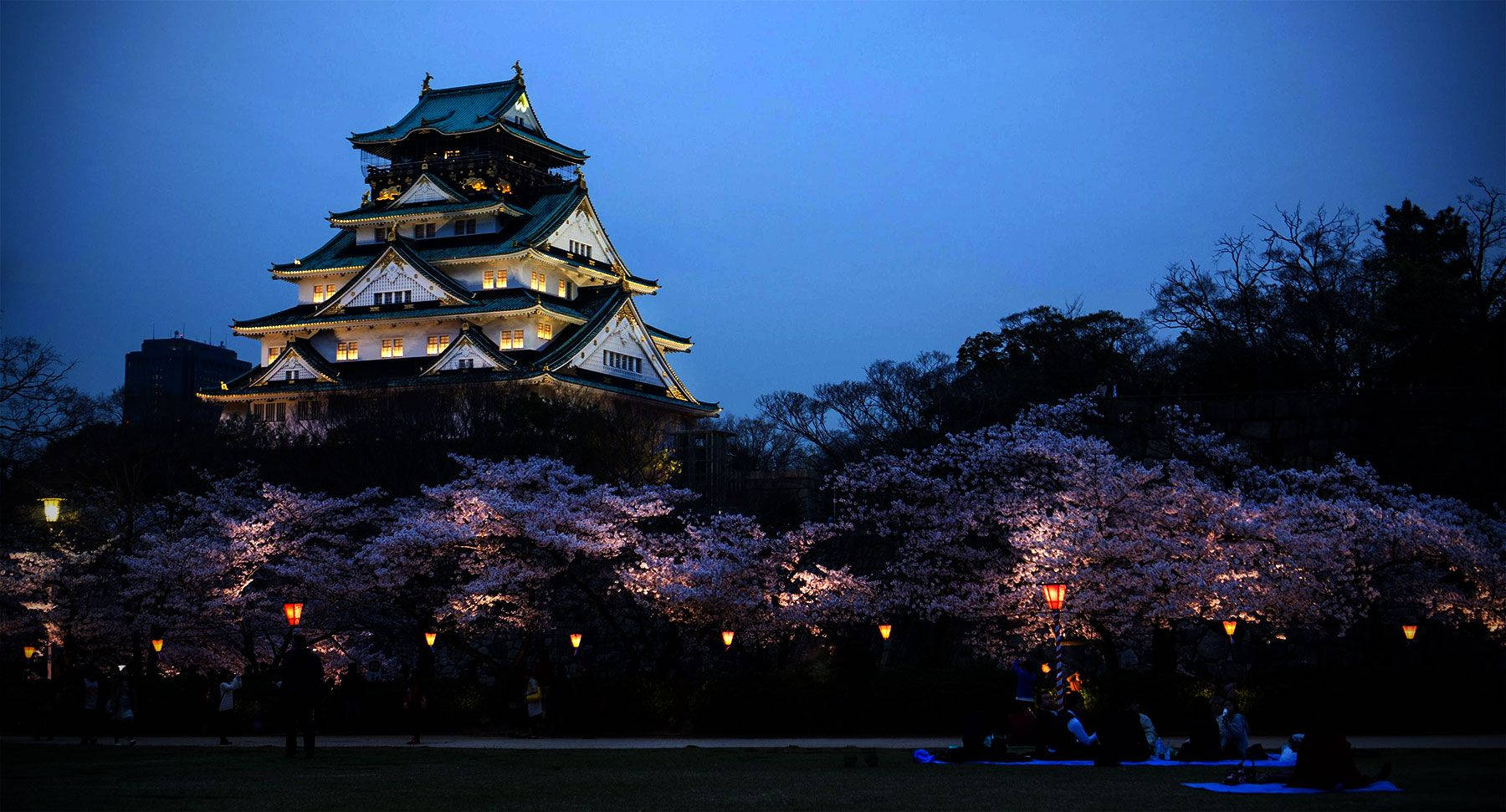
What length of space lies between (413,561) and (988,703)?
39.9ft

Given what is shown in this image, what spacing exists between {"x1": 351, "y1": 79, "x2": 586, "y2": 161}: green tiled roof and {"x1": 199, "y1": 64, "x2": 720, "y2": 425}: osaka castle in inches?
4.0

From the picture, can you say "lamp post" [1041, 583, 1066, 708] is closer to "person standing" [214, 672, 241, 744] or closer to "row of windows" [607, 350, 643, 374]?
"person standing" [214, 672, 241, 744]

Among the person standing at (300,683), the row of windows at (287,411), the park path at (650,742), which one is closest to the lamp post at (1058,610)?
the park path at (650,742)

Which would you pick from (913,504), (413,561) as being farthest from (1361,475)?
(413,561)

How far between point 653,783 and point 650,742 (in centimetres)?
924

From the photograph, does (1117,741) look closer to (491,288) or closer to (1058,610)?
(1058,610)

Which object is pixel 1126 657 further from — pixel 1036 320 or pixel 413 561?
pixel 1036 320

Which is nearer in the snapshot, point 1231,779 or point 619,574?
point 1231,779

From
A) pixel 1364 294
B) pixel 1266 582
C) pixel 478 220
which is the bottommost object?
pixel 1266 582

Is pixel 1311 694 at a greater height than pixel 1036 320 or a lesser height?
lesser

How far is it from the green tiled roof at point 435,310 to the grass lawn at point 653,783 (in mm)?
43821

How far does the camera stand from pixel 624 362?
66375mm

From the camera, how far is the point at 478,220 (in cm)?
6862

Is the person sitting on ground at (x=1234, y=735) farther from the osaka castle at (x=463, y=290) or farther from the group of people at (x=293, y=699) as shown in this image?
the osaka castle at (x=463, y=290)
